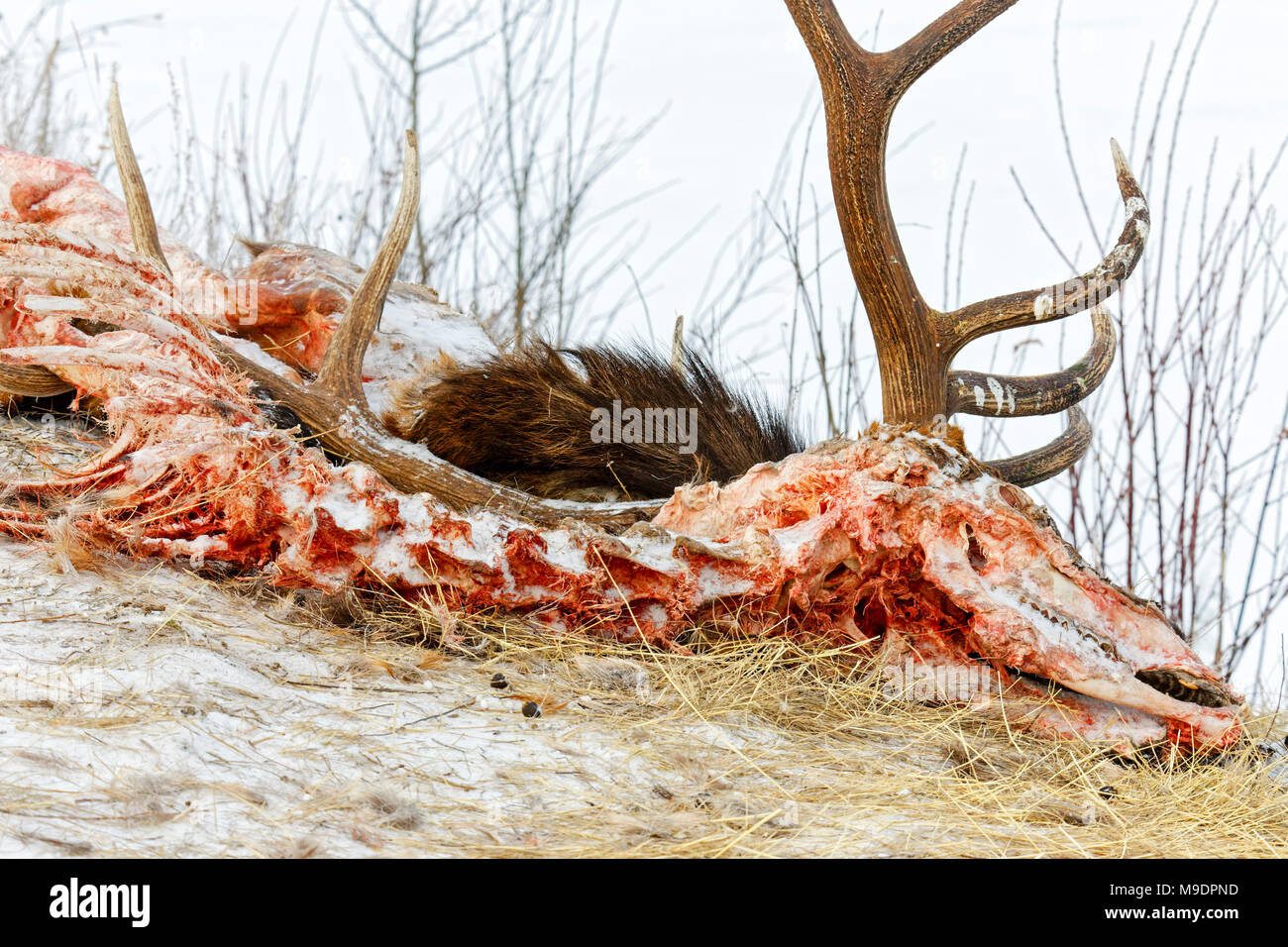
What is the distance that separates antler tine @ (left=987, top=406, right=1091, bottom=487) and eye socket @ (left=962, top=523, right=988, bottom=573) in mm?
449

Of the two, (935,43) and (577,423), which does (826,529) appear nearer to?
(577,423)

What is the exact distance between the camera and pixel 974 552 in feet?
8.20

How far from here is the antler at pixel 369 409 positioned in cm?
287

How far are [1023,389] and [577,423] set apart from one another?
1.13 meters

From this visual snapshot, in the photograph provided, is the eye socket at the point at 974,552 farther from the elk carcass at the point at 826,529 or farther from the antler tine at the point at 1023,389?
the antler tine at the point at 1023,389

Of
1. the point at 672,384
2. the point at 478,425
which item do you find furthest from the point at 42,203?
the point at 672,384

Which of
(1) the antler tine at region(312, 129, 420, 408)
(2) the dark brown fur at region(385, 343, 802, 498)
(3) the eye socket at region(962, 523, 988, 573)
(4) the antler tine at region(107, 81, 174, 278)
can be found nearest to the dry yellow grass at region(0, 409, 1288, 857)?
(3) the eye socket at region(962, 523, 988, 573)

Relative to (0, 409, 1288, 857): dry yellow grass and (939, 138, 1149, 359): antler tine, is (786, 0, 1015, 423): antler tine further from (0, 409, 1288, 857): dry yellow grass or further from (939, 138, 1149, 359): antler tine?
(0, 409, 1288, 857): dry yellow grass

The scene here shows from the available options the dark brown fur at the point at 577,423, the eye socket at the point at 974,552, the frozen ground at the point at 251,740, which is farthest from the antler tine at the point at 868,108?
the frozen ground at the point at 251,740

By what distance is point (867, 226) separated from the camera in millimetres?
2578

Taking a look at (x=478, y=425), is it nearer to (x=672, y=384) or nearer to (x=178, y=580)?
(x=672, y=384)

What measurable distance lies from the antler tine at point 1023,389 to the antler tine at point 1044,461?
0.11m
